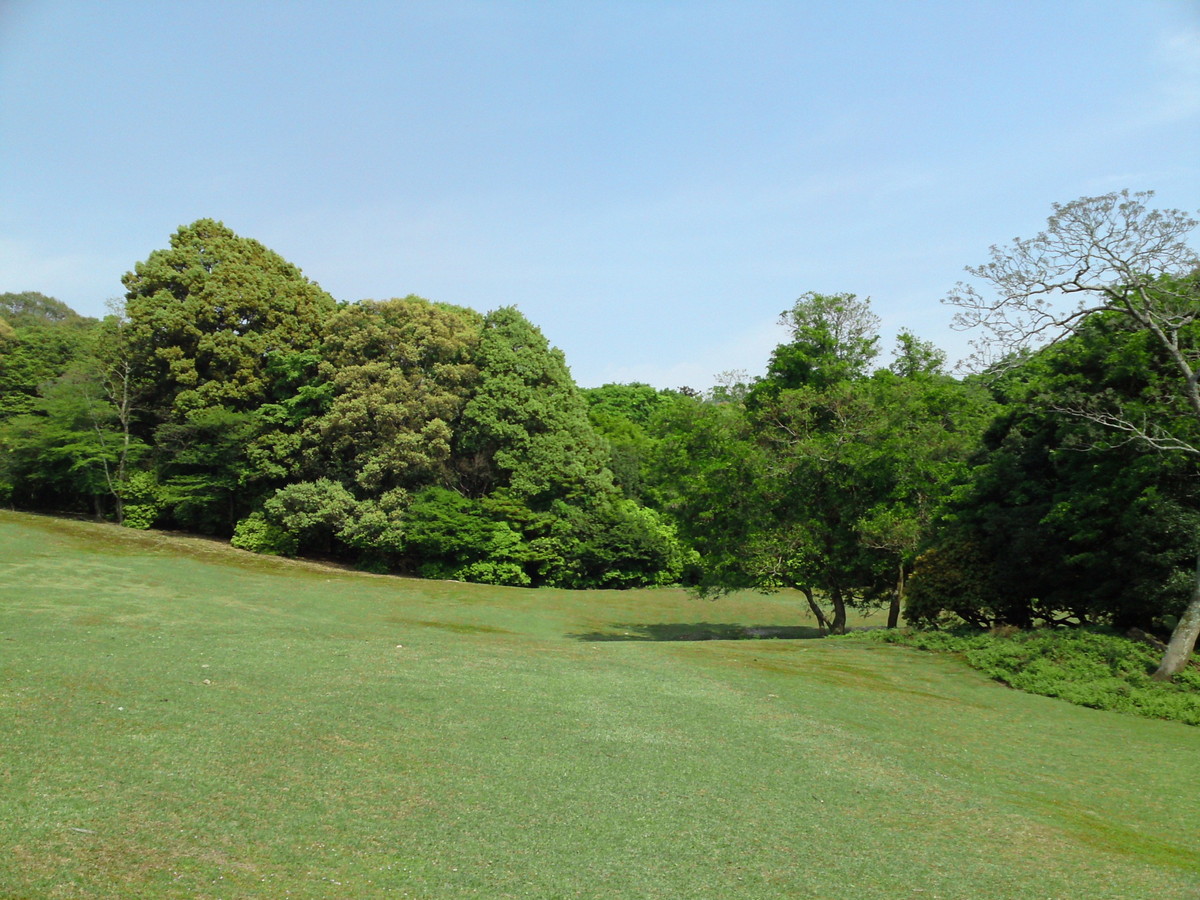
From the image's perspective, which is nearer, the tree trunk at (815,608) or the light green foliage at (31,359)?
the tree trunk at (815,608)

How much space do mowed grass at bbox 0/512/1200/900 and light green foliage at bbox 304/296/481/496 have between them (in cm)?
2369

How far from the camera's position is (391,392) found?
41156mm

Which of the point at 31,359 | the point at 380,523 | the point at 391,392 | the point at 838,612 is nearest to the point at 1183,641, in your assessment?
the point at 838,612

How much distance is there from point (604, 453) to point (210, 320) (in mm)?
22698

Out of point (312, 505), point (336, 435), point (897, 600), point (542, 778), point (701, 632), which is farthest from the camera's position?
point (336, 435)

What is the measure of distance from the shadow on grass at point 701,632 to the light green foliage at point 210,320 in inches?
1054

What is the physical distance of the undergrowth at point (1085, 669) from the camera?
50.5ft

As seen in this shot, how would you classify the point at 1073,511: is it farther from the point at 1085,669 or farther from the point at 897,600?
the point at 897,600

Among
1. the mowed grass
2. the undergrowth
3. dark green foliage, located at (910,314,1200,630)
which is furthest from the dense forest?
the mowed grass

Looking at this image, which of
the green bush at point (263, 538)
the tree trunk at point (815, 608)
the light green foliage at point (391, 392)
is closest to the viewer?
the tree trunk at point (815, 608)

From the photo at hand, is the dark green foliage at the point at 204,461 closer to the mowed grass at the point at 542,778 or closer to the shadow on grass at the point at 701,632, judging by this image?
the shadow on grass at the point at 701,632

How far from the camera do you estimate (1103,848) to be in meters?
7.97

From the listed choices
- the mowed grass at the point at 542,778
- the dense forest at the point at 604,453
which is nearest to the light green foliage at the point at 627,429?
the dense forest at the point at 604,453

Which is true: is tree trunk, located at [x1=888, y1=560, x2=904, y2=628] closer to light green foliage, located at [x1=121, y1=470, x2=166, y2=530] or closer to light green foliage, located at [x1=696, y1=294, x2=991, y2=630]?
light green foliage, located at [x1=696, y1=294, x2=991, y2=630]
